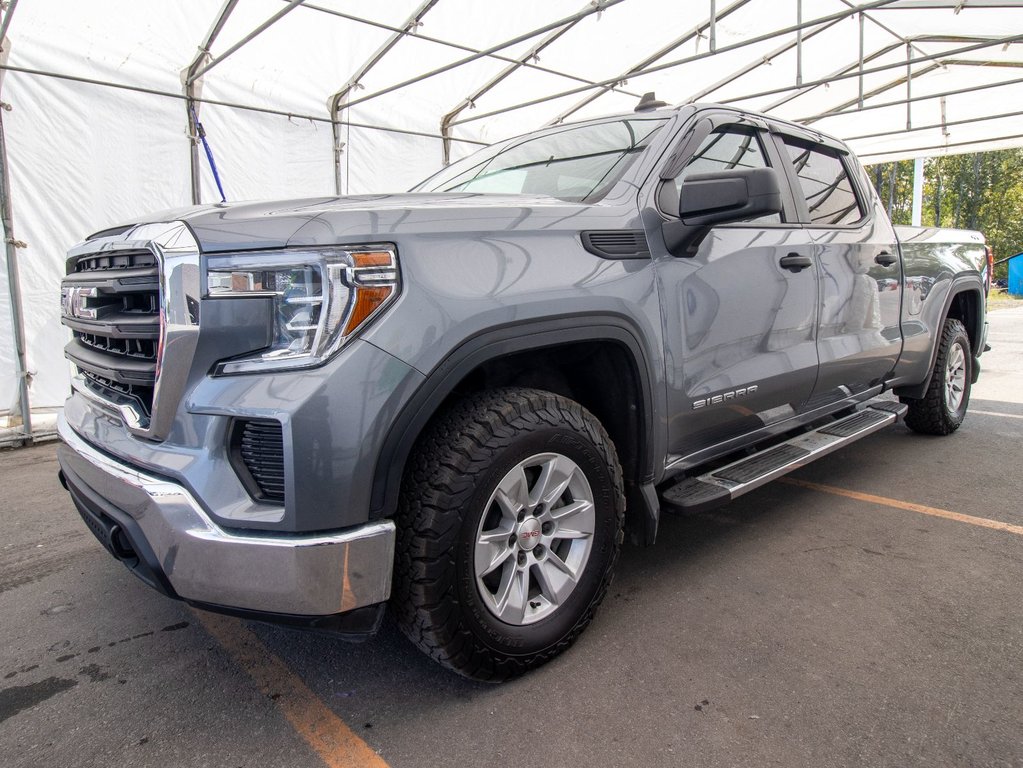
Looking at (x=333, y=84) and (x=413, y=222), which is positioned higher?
(x=333, y=84)

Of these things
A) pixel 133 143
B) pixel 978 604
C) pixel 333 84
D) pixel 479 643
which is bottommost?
pixel 978 604

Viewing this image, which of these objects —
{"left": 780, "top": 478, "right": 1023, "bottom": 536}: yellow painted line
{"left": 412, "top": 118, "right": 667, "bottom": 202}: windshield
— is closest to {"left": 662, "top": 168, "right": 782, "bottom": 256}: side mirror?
{"left": 412, "top": 118, "right": 667, "bottom": 202}: windshield

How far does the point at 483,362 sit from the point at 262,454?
0.64 meters

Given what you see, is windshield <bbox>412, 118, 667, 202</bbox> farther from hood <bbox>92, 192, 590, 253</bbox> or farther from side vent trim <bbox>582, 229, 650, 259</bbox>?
hood <bbox>92, 192, 590, 253</bbox>

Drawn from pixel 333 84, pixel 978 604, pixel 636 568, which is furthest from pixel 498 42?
pixel 978 604

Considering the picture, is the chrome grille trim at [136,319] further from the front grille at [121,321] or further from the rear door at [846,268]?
A: the rear door at [846,268]

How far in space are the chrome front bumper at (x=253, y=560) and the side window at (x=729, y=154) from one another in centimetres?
186

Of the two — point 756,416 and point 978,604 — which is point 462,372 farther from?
point 978,604

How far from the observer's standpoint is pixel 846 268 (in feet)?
11.3

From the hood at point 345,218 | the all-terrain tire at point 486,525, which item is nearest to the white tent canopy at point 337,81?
the hood at point 345,218

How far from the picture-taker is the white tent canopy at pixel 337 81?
19.0 ft

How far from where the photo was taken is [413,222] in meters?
1.84

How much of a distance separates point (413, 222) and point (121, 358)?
3.26 ft

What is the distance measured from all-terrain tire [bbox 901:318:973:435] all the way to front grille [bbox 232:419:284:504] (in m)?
4.48
